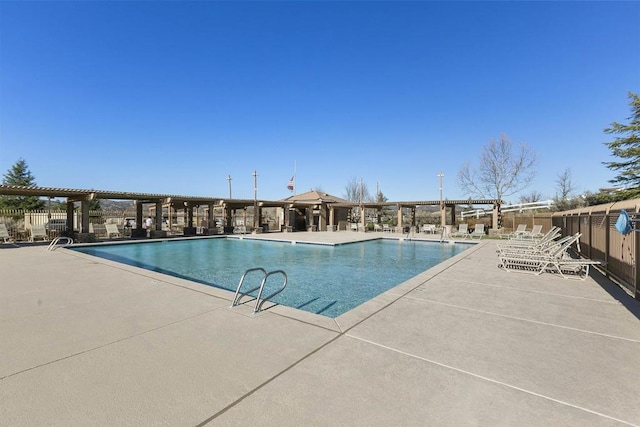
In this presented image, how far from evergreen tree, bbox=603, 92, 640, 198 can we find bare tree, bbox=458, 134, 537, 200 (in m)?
5.22

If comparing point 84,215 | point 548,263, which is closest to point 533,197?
point 548,263

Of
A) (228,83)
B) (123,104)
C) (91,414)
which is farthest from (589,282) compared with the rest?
(123,104)

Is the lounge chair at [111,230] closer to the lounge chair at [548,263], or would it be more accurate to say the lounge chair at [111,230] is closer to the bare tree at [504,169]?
the lounge chair at [548,263]

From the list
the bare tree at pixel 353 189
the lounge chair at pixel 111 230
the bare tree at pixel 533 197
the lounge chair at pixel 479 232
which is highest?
the bare tree at pixel 353 189

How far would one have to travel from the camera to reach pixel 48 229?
15516 millimetres

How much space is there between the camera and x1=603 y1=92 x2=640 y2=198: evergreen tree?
19312 millimetres

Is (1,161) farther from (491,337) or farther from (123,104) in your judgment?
(491,337)

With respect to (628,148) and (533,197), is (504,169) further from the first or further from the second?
(533,197)

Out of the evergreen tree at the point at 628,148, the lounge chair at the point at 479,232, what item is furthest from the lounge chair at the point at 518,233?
the evergreen tree at the point at 628,148

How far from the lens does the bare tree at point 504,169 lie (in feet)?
82.4

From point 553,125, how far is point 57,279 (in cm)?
2743

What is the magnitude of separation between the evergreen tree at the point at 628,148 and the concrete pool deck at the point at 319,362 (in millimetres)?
22854

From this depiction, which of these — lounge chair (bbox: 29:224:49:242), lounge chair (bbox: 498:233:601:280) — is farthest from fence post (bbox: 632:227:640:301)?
lounge chair (bbox: 29:224:49:242)

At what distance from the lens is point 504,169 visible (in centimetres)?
2594
